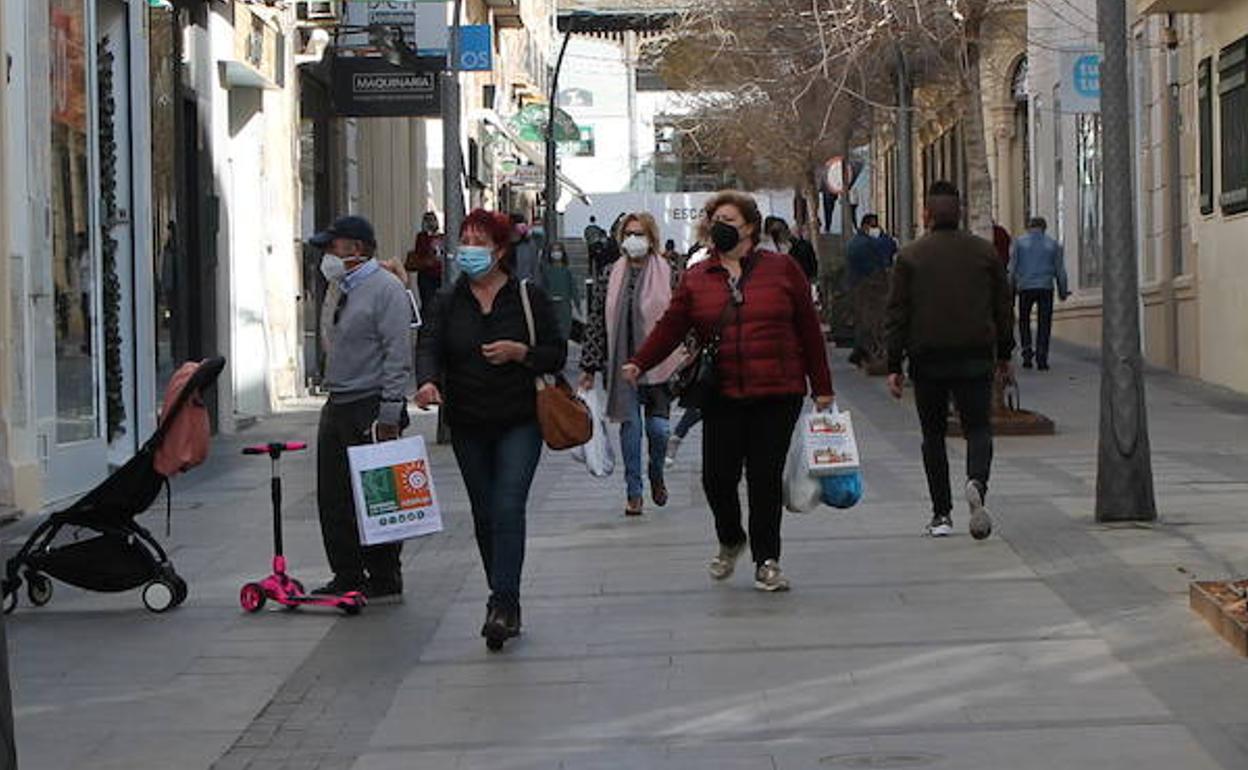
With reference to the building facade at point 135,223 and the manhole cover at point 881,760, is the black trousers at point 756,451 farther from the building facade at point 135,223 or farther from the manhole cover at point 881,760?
the building facade at point 135,223

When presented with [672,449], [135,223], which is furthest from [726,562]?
[135,223]

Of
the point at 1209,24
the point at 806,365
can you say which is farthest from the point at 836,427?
the point at 1209,24

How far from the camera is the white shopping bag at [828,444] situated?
10906mm

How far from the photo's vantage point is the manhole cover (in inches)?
282

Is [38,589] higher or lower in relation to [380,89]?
lower

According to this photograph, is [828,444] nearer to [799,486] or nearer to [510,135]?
[799,486]

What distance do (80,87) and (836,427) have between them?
7.12m

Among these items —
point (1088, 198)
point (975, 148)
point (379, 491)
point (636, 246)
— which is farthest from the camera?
point (1088, 198)

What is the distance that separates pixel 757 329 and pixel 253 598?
8.32ft

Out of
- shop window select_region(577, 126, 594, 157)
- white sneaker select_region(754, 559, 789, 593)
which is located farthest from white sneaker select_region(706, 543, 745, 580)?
shop window select_region(577, 126, 594, 157)

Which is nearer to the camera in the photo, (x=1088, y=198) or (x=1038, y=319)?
(x=1038, y=319)

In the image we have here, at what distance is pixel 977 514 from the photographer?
477 inches

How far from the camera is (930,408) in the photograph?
12383mm

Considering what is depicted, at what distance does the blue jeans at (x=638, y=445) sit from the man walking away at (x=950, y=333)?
6.75 ft
